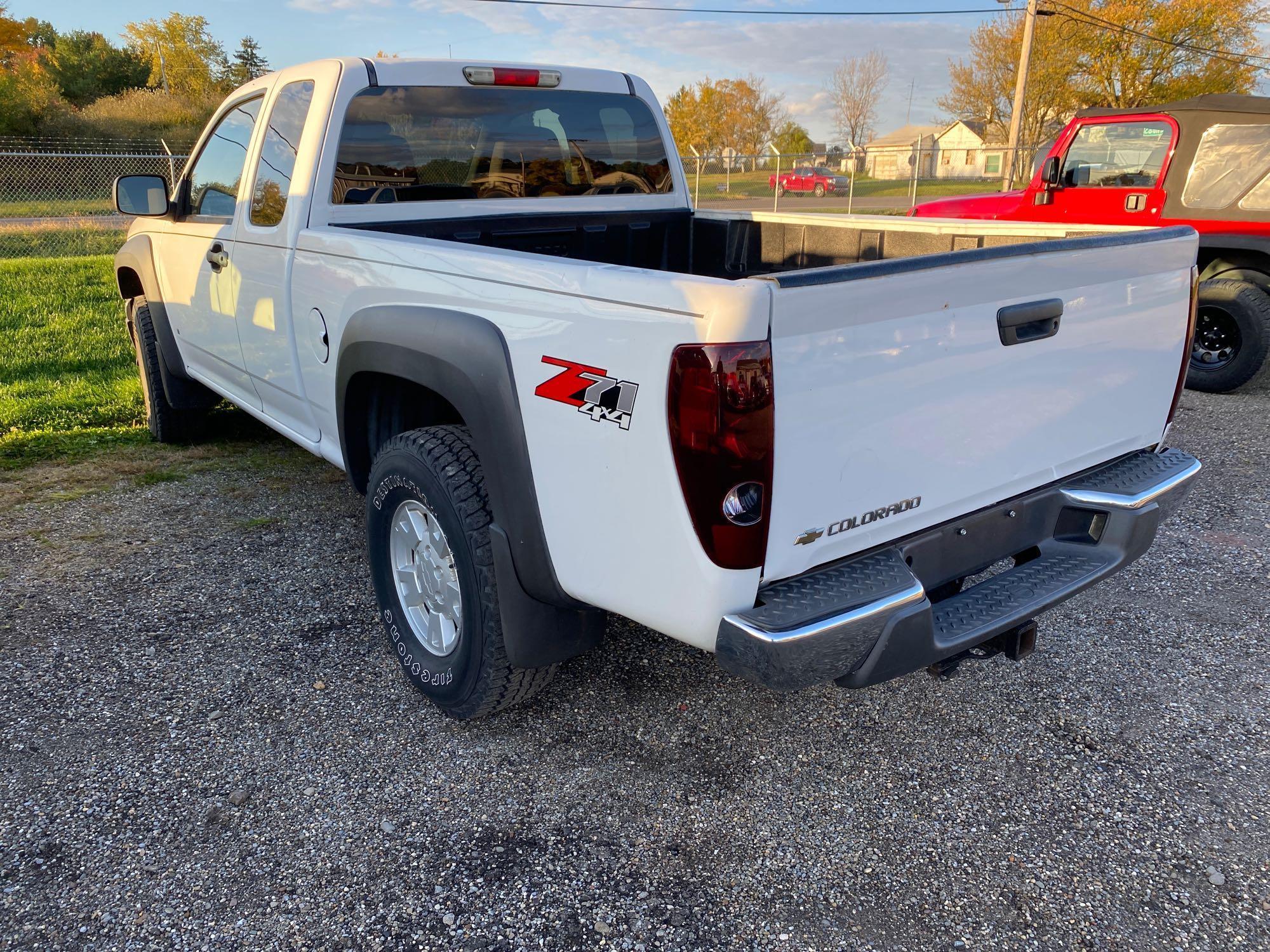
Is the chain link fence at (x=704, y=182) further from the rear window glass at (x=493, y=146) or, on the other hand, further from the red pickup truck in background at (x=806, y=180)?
the rear window glass at (x=493, y=146)

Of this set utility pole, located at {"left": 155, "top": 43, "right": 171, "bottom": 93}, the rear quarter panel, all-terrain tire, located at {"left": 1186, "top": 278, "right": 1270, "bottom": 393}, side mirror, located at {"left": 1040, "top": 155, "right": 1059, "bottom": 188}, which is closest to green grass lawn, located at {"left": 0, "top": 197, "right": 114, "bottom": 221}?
side mirror, located at {"left": 1040, "top": 155, "right": 1059, "bottom": 188}

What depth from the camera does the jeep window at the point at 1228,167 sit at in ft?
21.9

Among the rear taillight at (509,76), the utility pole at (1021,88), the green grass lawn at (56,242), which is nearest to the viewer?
the rear taillight at (509,76)

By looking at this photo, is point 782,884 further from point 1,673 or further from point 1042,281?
point 1,673

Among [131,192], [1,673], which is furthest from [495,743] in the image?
[131,192]

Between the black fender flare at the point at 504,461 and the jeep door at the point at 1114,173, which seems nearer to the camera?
the black fender flare at the point at 504,461

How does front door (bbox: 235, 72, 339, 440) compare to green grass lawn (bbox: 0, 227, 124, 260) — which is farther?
green grass lawn (bbox: 0, 227, 124, 260)

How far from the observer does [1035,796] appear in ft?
8.32

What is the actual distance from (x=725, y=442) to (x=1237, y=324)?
678cm

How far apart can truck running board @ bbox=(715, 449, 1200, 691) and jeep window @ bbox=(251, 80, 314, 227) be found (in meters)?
2.62

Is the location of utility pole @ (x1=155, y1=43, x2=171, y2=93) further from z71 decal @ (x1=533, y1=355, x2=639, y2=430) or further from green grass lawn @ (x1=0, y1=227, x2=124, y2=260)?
z71 decal @ (x1=533, y1=355, x2=639, y2=430)

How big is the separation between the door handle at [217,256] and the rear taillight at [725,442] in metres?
2.92

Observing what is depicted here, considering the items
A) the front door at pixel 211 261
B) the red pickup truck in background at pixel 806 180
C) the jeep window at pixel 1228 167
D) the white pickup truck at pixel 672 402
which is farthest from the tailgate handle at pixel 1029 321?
the red pickup truck in background at pixel 806 180

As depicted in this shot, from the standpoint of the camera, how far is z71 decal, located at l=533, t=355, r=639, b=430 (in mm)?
1939
